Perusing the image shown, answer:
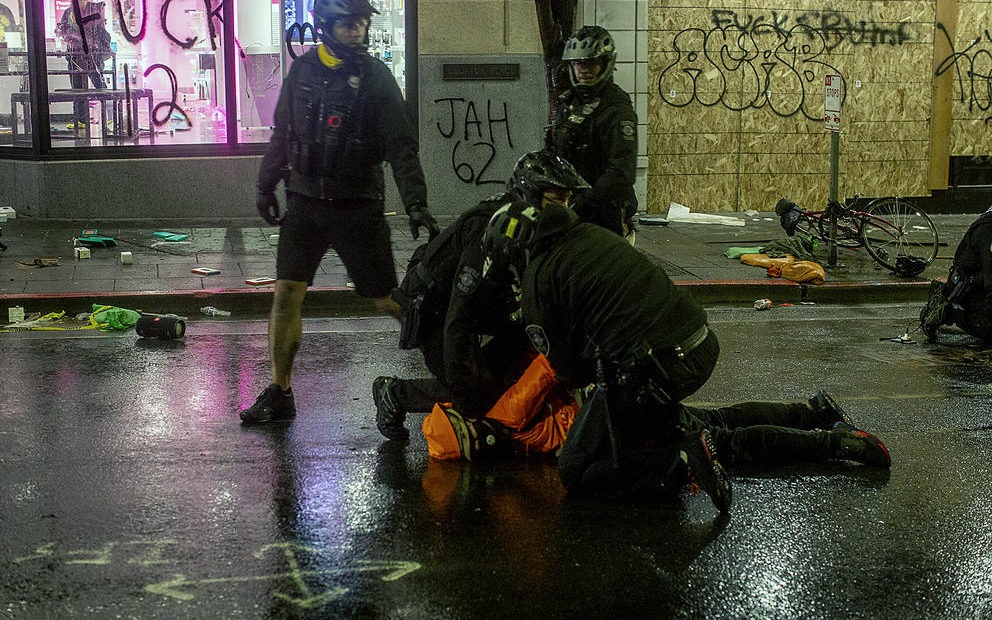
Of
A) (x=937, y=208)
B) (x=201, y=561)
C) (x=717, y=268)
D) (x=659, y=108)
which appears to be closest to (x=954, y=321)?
(x=717, y=268)

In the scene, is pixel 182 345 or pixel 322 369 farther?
pixel 182 345

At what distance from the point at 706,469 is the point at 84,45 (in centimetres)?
1159

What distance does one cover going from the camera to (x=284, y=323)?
6.46 metres

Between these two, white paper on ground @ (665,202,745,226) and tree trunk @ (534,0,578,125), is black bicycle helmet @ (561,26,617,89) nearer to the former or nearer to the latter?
tree trunk @ (534,0,578,125)

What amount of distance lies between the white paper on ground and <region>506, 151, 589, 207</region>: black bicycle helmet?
997 centimetres

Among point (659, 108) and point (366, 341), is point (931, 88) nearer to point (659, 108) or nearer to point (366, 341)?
point (659, 108)

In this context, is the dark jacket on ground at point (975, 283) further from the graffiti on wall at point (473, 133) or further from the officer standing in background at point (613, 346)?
the graffiti on wall at point (473, 133)

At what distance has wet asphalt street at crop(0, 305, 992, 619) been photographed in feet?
14.1

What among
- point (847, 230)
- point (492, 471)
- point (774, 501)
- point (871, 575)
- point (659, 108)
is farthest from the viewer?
point (659, 108)

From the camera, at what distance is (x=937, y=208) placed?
1725 centimetres

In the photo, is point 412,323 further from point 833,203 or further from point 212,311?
point 833,203

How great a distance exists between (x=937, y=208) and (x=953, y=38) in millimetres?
2362

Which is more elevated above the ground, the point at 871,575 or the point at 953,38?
the point at 953,38

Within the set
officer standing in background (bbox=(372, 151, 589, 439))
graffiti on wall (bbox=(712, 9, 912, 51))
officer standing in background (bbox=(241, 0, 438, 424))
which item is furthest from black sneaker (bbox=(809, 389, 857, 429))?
graffiti on wall (bbox=(712, 9, 912, 51))
